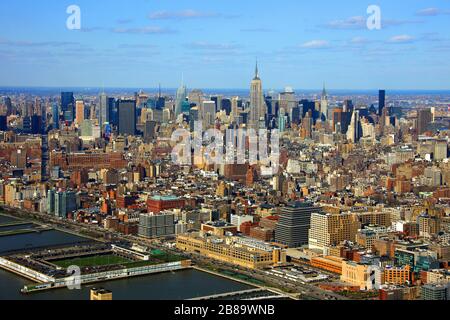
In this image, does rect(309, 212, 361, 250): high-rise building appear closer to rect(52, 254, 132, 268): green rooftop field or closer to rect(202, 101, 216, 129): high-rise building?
rect(52, 254, 132, 268): green rooftop field

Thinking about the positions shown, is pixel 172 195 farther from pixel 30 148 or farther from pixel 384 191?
pixel 30 148

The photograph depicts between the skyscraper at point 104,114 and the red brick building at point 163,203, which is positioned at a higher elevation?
the skyscraper at point 104,114

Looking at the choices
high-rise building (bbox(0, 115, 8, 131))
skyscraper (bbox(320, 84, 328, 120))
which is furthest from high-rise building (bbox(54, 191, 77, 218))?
skyscraper (bbox(320, 84, 328, 120))

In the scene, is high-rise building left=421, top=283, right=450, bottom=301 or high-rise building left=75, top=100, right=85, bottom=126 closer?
high-rise building left=421, top=283, right=450, bottom=301

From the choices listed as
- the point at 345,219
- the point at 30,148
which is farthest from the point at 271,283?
the point at 30,148

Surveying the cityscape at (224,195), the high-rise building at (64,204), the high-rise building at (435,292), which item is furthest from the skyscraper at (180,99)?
the high-rise building at (435,292)

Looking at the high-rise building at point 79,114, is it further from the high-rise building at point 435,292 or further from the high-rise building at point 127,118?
the high-rise building at point 435,292
